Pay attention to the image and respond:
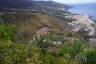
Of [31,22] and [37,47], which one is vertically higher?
[37,47]

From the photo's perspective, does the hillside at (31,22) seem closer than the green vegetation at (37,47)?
No

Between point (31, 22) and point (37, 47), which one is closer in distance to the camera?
point (37, 47)

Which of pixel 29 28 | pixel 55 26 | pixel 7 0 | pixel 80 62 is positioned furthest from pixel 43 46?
pixel 7 0

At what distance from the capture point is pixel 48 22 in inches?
4114

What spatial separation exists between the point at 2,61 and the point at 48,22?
90.6 meters

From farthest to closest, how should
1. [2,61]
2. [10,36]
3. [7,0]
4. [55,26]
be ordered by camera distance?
1. [7,0]
2. [55,26]
3. [10,36]
4. [2,61]

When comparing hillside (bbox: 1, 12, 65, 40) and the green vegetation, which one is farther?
hillside (bbox: 1, 12, 65, 40)

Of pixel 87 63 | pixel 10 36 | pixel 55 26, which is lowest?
pixel 55 26

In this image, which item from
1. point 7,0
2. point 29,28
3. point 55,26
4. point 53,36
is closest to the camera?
point 53,36

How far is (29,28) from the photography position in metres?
91.8

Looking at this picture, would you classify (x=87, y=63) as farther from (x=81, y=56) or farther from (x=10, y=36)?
(x=10, y=36)

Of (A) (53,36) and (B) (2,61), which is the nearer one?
(B) (2,61)

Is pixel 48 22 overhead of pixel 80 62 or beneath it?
beneath

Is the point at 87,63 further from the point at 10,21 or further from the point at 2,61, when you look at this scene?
the point at 10,21
